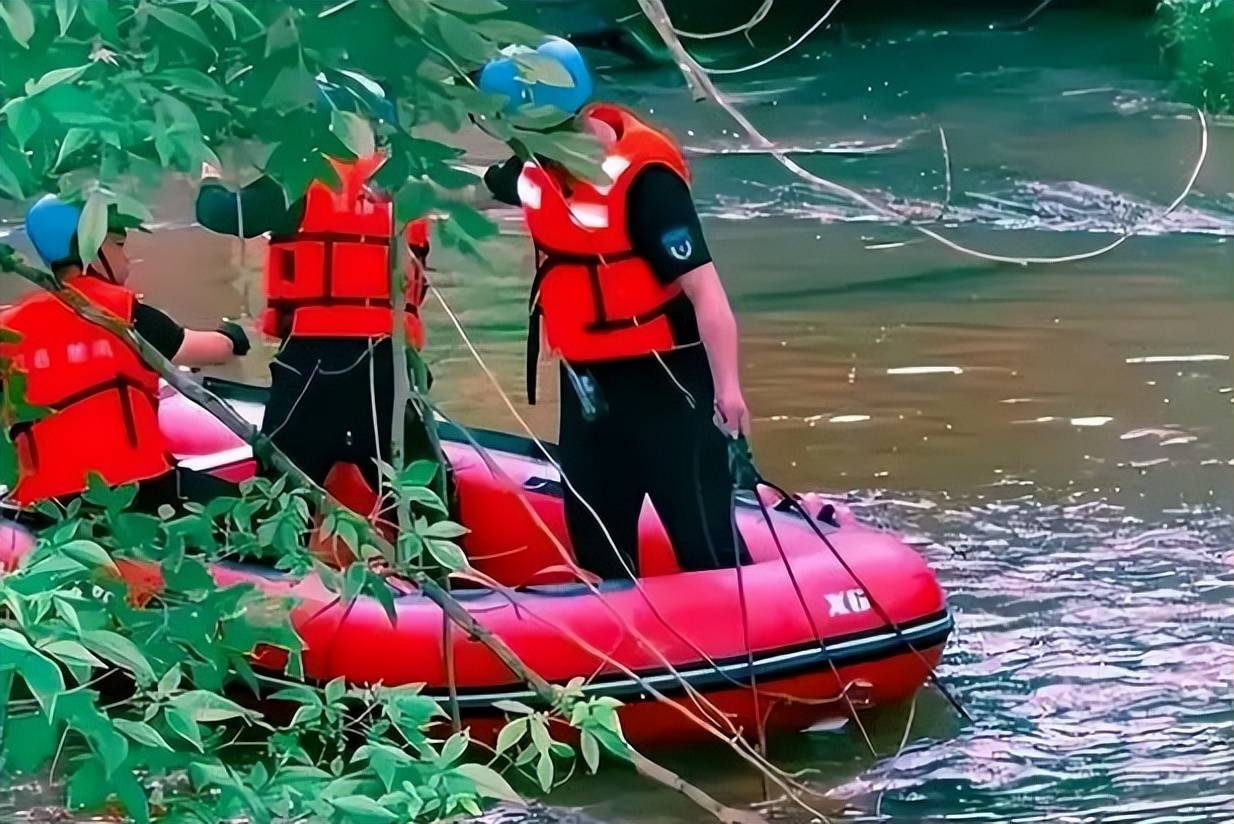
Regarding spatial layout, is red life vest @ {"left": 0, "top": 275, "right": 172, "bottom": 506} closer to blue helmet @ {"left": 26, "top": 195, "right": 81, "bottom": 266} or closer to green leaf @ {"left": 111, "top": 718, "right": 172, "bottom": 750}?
blue helmet @ {"left": 26, "top": 195, "right": 81, "bottom": 266}

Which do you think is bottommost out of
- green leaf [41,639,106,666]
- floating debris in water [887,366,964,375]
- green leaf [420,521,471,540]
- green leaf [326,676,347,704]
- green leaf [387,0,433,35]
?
green leaf [326,676,347,704]

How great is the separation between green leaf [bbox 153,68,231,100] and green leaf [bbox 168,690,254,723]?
1.47 ft

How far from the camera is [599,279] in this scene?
5.48 ft

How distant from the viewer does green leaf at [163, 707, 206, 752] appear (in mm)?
988

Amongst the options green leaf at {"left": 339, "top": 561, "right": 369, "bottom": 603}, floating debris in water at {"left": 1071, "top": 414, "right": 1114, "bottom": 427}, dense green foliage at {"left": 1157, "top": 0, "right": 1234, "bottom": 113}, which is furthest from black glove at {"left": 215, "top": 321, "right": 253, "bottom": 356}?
dense green foliage at {"left": 1157, "top": 0, "right": 1234, "bottom": 113}

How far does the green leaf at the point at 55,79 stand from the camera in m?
0.82

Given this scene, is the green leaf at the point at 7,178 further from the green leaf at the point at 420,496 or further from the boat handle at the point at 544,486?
the boat handle at the point at 544,486

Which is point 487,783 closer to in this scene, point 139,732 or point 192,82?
point 139,732

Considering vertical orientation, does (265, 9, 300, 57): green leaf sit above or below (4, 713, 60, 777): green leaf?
above

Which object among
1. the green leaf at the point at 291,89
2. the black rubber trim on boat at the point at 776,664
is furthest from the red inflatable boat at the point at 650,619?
the green leaf at the point at 291,89

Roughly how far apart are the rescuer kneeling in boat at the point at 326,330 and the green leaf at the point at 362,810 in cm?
57

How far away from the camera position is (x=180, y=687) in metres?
1.15

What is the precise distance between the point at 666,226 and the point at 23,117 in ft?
2.99

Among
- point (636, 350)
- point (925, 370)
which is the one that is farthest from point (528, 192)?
point (925, 370)
